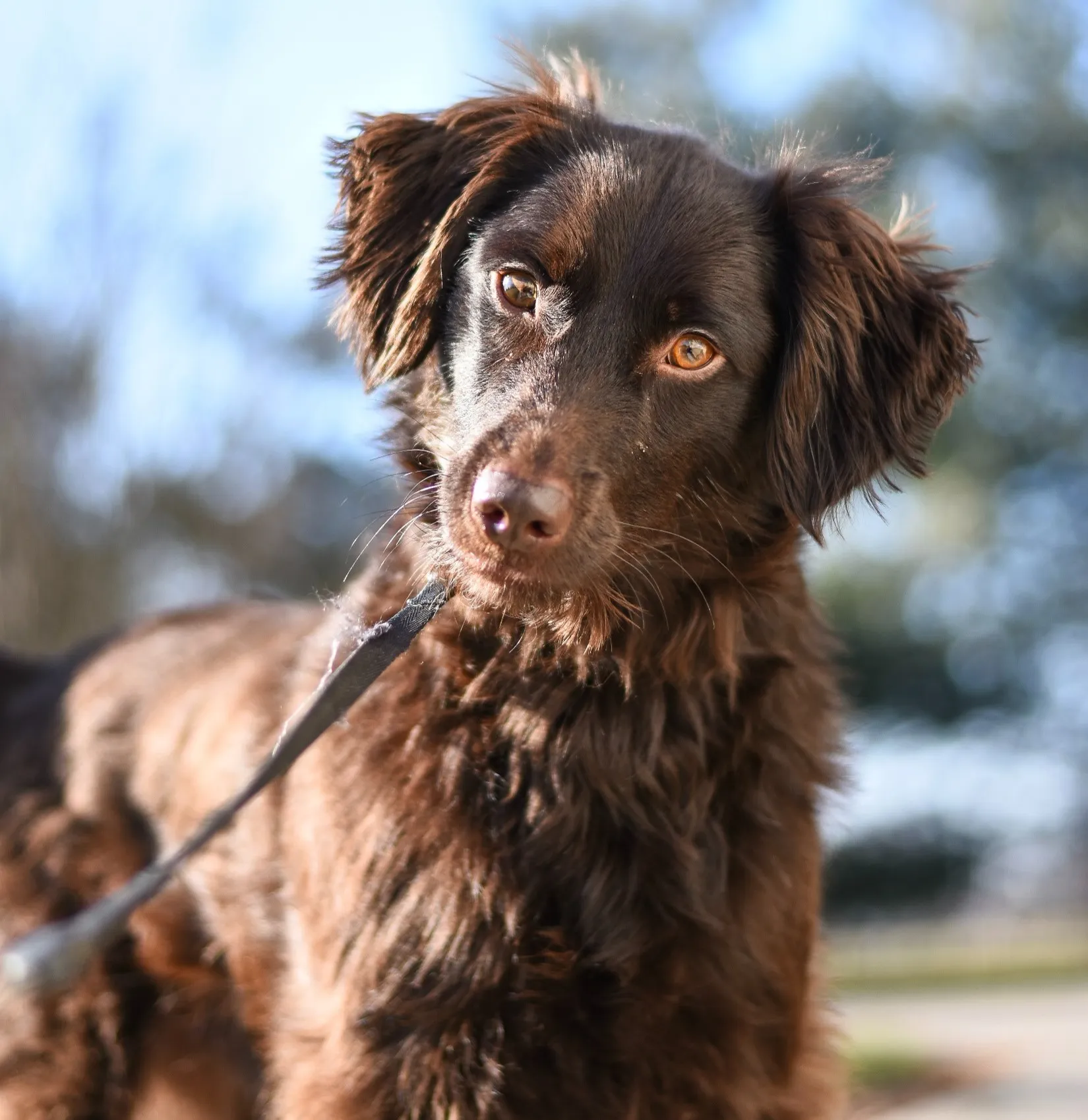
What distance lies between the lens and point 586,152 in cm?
330

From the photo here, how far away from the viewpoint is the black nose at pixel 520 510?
2609mm

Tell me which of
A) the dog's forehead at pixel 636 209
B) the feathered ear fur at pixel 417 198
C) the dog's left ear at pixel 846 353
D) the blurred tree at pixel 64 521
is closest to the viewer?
the dog's forehead at pixel 636 209

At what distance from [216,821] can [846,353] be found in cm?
181

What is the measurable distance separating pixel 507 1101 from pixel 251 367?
14.5 m

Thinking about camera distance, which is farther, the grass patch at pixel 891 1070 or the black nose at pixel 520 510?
the grass patch at pixel 891 1070

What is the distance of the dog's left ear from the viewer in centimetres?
309

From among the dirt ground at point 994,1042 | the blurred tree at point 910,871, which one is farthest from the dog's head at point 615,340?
the blurred tree at point 910,871

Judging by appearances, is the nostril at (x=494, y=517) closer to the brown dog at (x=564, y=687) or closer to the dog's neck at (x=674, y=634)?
the brown dog at (x=564, y=687)

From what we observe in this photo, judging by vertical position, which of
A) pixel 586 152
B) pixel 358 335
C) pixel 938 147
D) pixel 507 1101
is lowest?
pixel 507 1101

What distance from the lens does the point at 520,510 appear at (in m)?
2.61

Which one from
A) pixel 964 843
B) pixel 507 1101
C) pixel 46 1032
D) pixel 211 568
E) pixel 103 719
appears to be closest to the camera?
pixel 507 1101

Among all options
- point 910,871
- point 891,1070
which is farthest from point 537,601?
point 910,871

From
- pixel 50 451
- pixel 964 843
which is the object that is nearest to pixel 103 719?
pixel 50 451

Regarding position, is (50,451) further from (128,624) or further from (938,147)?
(938,147)
